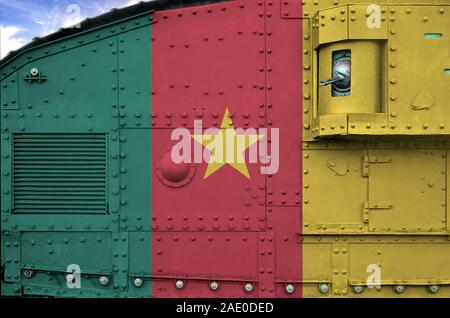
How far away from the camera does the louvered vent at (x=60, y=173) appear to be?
9.73ft

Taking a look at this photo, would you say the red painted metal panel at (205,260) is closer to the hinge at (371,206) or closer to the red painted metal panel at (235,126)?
the red painted metal panel at (235,126)

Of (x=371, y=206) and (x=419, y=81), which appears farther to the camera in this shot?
(x=371, y=206)

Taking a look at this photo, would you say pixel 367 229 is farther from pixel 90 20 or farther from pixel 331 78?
pixel 90 20

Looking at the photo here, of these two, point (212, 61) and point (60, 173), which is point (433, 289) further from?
point (60, 173)

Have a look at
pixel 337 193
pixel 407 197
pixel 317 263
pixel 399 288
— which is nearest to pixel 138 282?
pixel 317 263

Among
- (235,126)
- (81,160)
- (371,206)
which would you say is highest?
(235,126)

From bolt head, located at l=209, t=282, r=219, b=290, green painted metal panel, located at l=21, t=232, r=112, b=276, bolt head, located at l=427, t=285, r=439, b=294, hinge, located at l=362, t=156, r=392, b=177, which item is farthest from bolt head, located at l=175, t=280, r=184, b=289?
bolt head, located at l=427, t=285, r=439, b=294

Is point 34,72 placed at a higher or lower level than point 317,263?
higher

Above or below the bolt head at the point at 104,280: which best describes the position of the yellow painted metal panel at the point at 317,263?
above

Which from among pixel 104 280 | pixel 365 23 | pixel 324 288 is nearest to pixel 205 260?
pixel 104 280

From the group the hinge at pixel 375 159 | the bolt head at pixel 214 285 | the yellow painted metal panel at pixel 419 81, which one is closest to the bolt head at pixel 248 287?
the bolt head at pixel 214 285

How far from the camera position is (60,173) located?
2969 millimetres

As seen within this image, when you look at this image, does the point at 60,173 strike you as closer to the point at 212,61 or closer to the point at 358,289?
the point at 212,61

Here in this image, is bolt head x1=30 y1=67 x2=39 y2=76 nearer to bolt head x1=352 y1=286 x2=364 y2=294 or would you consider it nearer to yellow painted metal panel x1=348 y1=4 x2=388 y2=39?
yellow painted metal panel x1=348 y1=4 x2=388 y2=39
